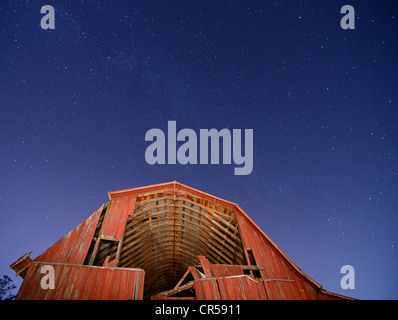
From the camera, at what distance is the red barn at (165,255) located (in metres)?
8.06

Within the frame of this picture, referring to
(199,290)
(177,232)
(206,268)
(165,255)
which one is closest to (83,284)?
(199,290)

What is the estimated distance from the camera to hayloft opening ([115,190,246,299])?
15.0m

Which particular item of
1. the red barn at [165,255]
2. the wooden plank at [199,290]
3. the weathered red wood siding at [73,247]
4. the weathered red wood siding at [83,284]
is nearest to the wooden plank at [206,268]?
the red barn at [165,255]

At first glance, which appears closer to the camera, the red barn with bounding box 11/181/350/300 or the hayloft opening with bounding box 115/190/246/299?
the red barn with bounding box 11/181/350/300

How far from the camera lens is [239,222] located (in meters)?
14.0

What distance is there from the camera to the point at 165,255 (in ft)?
67.3

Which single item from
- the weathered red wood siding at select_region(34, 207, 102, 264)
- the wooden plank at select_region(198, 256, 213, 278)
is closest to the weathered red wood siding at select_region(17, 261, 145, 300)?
the weathered red wood siding at select_region(34, 207, 102, 264)

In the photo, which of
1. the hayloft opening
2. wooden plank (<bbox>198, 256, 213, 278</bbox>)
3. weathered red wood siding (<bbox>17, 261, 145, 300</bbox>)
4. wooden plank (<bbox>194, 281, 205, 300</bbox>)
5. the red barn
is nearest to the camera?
weathered red wood siding (<bbox>17, 261, 145, 300</bbox>)

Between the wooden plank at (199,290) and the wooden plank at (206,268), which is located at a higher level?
the wooden plank at (206,268)

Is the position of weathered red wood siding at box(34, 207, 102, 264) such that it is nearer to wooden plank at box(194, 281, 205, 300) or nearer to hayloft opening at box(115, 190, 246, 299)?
hayloft opening at box(115, 190, 246, 299)

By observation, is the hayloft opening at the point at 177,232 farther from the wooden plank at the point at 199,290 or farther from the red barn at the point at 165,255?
the wooden plank at the point at 199,290
